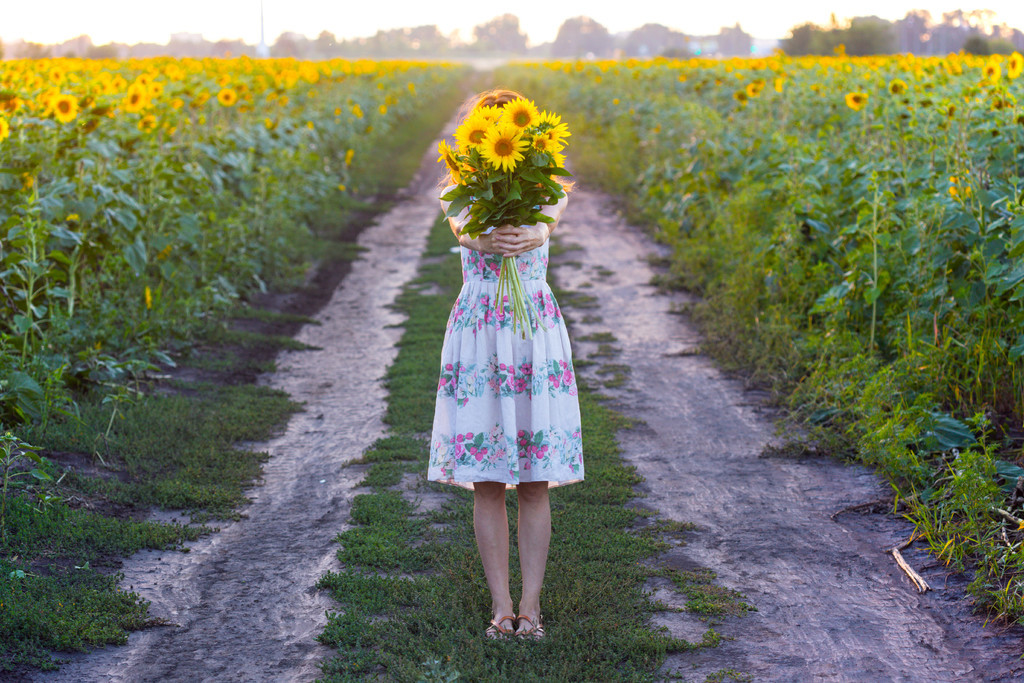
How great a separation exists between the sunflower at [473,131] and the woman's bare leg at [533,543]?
1.24 meters

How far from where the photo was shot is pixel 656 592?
386 centimetres

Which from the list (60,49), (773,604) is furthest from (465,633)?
(60,49)

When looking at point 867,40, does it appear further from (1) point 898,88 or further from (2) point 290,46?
(2) point 290,46

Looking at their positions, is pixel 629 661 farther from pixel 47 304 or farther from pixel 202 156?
pixel 202 156

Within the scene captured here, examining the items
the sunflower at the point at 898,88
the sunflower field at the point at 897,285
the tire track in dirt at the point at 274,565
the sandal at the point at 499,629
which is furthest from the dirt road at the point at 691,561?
the sunflower at the point at 898,88

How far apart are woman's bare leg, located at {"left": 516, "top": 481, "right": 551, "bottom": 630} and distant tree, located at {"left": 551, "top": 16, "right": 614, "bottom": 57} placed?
423ft

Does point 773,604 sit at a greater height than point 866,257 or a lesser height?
lesser

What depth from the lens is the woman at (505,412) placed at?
11.2 feet

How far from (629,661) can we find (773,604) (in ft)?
2.48

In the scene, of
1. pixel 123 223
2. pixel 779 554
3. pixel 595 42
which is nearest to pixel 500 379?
pixel 779 554

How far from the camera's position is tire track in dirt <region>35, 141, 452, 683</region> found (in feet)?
11.2

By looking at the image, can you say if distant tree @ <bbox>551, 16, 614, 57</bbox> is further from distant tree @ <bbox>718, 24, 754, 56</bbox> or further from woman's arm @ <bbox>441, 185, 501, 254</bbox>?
woman's arm @ <bbox>441, 185, 501, 254</bbox>

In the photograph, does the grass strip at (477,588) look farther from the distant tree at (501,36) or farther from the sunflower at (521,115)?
the distant tree at (501,36)

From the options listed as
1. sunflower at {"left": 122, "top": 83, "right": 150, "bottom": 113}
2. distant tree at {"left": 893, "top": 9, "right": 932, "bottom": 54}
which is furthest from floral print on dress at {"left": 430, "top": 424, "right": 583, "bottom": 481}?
distant tree at {"left": 893, "top": 9, "right": 932, "bottom": 54}
